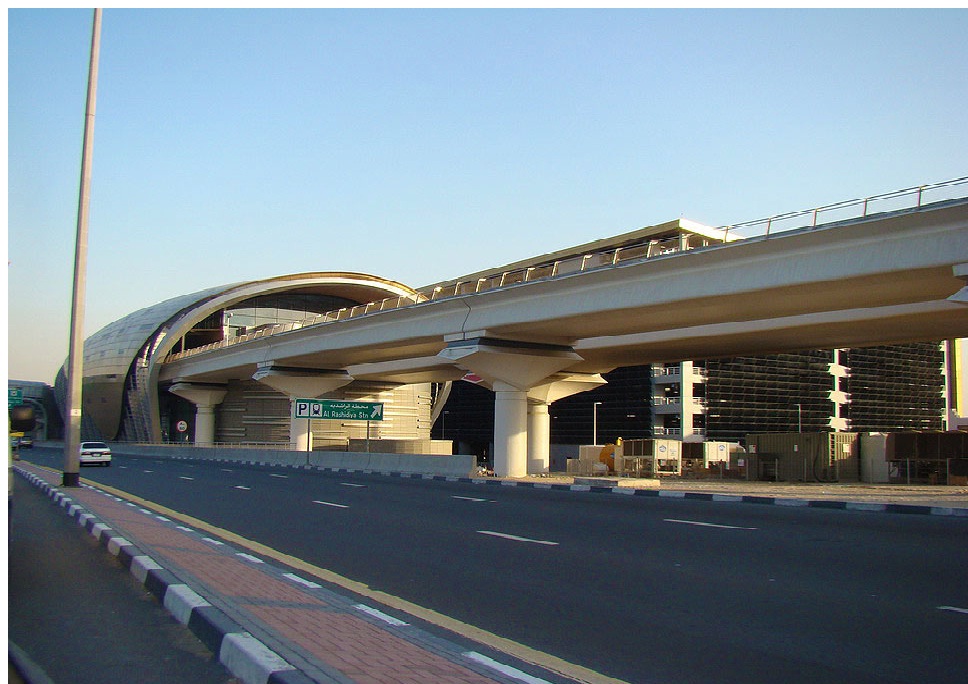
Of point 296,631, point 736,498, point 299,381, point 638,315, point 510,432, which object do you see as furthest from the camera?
point 299,381

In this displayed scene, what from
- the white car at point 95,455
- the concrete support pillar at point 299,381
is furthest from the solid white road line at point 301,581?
the concrete support pillar at point 299,381

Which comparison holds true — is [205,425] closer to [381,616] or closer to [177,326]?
[177,326]

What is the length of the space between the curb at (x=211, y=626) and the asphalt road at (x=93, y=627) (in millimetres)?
73

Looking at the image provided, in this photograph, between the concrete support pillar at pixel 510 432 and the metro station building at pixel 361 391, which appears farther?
the metro station building at pixel 361 391

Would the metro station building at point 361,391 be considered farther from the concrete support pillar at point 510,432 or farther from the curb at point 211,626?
the curb at point 211,626

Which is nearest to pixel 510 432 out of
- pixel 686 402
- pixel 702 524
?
pixel 702 524

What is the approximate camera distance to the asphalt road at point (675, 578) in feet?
A: 19.0

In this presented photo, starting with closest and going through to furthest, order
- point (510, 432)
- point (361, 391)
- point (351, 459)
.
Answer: point (510, 432) < point (351, 459) < point (361, 391)

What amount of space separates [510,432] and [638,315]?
943 centimetres

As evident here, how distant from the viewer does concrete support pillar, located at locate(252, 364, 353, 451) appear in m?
53.1

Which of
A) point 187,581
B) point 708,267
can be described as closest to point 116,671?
point 187,581

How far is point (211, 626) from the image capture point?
5875 millimetres

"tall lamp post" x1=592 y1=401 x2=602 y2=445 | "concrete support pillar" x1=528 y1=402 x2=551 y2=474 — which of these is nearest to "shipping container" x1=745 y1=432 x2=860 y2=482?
"concrete support pillar" x1=528 y1=402 x2=551 y2=474

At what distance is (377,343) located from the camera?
1662 inches
